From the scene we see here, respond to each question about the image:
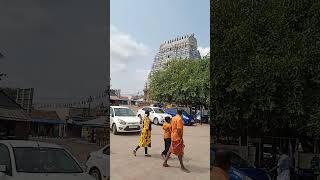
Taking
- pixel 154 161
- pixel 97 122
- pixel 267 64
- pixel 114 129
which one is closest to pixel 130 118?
pixel 114 129

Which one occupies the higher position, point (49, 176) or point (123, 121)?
point (123, 121)

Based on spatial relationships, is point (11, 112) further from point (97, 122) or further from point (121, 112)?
point (121, 112)

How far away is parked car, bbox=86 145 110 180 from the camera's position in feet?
20.0

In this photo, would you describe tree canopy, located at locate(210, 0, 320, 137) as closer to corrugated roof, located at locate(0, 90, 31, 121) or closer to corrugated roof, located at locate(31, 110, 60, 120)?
corrugated roof, located at locate(31, 110, 60, 120)

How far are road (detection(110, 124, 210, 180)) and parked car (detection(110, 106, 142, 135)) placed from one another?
18cm

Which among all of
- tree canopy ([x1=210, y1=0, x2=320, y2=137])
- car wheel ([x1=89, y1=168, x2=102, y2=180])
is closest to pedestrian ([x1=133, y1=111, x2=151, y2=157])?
car wheel ([x1=89, y1=168, x2=102, y2=180])

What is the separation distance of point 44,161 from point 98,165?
2.66 ft

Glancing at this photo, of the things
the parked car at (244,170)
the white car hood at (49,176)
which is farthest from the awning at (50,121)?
the parked car at (244,170)

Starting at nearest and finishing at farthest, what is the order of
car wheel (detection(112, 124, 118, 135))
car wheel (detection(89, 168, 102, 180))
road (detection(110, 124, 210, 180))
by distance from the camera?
1. car wheel (detection(89, 168, 102, 180))
2. road (detection(110, 124, 210, 180))
3. car wheel (detection(112, 124, 118, 135))

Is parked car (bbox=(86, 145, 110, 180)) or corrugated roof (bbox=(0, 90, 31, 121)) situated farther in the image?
corrugated roof (bbox=(0, 90, 31, 121))

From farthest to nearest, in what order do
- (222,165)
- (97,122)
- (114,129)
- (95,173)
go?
(114,129), (97,122), (95,173), (222,165)

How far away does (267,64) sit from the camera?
29.1 feet

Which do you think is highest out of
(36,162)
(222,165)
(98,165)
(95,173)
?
(222,165)

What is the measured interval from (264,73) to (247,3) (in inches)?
64.4
